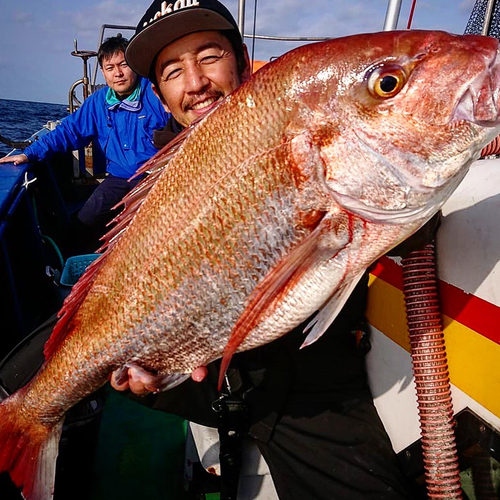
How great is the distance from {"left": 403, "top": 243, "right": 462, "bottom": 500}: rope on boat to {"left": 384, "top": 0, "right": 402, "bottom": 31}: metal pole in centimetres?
146

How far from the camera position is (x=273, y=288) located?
4.11ft

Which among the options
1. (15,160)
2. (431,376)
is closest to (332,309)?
(431,376)

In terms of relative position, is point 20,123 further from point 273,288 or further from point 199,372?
point 273,288

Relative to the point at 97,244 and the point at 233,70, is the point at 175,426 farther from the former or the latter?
the point at 97,244

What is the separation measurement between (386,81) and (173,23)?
1.36m

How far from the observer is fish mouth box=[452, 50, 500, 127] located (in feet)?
3.25

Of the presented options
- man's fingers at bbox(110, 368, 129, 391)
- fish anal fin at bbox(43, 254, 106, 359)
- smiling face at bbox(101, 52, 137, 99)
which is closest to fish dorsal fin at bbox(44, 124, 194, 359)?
fish anal fin at bbox(43, 254, 106, 359)

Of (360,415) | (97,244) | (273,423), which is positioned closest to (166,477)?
(273,423)

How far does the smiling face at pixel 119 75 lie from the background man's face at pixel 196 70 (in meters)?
3.70

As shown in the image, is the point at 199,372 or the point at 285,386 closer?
the point at 199,372

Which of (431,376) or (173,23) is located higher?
(173,23)

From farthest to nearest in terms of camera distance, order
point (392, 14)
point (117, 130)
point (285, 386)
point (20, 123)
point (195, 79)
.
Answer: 1. point (20, 123)
2. point (117, 130)
3. point (392, 14)
4. point (195, 79)
5. point (285, 386)

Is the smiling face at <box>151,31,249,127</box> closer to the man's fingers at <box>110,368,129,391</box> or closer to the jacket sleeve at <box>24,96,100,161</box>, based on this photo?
the man's fingers at <box>110,368,129,391</box>

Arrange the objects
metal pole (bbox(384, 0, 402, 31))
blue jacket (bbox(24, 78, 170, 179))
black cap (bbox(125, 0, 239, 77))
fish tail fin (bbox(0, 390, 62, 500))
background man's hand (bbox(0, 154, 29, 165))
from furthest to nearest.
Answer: blue jacket (bbox(24, 78, 170, 179)) → background man's hand (bbox(0, 154, 29, 165)) → metal pole (bbox(384, 0, 402, 31)) → black cap (bbox(125, 0, 239, 77)) → fish tail fin (bbox(0, 390, 62, 500))
